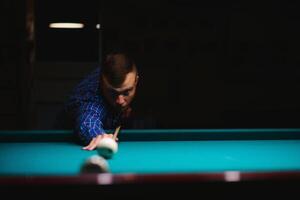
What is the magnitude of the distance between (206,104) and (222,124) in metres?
0.31

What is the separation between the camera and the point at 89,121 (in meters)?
2.91

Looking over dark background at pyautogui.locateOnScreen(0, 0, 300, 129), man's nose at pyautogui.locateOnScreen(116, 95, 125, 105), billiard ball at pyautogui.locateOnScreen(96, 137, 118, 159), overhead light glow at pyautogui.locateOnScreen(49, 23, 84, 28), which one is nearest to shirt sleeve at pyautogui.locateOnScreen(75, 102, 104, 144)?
man's nose at pyautogui.locateOnScreen(116, 95, 125, 105)

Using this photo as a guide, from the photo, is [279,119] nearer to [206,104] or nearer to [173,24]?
[206,104]

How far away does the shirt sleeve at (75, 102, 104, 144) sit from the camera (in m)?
2.81

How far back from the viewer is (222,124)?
5805 millimetres

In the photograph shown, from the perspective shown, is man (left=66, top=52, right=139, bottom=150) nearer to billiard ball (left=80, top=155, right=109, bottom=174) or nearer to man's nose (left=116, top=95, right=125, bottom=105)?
man's nose (left=116, top=95, right=125, bottom=105)

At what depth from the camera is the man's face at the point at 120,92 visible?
3.02 meters

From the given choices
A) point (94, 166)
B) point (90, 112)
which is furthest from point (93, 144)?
point (94, 166)

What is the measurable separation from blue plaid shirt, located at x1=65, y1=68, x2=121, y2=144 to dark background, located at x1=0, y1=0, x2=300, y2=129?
223 cm

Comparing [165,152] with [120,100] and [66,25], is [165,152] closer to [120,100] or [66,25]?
[120,100]

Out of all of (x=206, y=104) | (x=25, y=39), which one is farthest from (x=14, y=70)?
(x=206, y=104)

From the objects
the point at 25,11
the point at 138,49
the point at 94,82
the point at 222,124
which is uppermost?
the point at 25,11

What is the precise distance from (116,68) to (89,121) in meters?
0.38

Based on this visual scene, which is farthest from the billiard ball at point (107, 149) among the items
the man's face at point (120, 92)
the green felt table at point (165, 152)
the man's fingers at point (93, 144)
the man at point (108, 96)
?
the man's face at point (120, 92)
